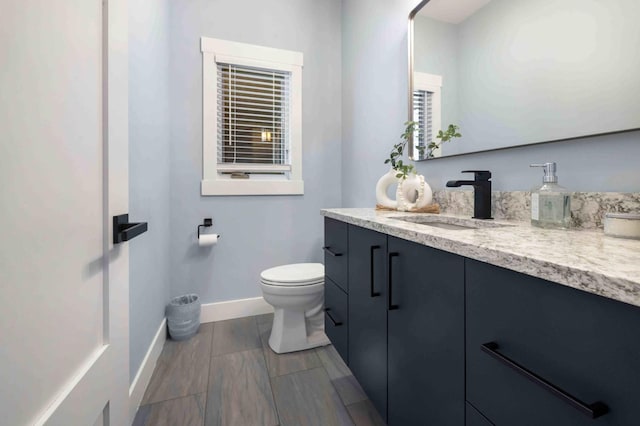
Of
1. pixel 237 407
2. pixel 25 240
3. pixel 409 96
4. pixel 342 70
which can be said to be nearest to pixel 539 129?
pixel 409 96

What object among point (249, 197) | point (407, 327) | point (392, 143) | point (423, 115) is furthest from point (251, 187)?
point (407, 327)

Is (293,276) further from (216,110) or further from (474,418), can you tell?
(216,110)

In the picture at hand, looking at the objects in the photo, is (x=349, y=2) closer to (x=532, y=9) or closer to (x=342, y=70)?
(x=342, y=70)

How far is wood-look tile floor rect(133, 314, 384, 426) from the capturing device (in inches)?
48.9

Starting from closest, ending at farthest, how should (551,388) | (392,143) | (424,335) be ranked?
(551,388) < (424,335) < (392,143)

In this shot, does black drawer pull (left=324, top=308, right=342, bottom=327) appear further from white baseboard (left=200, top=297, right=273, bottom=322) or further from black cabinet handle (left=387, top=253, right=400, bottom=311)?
white baseboard (left=200, top=297, right=273, bottom=322)

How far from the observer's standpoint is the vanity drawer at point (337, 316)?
1.31m

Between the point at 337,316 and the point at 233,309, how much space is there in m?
1.19

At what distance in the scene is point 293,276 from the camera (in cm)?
177

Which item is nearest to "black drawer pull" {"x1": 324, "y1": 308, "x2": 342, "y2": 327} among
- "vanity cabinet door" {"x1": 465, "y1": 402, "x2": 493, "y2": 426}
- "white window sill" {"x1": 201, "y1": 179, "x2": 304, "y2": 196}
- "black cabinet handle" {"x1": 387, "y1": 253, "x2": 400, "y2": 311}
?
"black cabinet handle" {"x1": 387, "y1": 253, "x2": 400, "y2": 311}

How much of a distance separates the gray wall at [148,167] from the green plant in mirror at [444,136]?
4.78ft

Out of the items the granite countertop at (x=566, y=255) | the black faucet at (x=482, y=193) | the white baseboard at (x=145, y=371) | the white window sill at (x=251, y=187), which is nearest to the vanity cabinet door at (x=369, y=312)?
the granite countertop at (x=566, y=255)

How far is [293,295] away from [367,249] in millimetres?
788

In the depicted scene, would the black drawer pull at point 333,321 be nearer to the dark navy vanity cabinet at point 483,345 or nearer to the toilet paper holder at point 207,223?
the dark navy vanity cabinet at point 483,345
